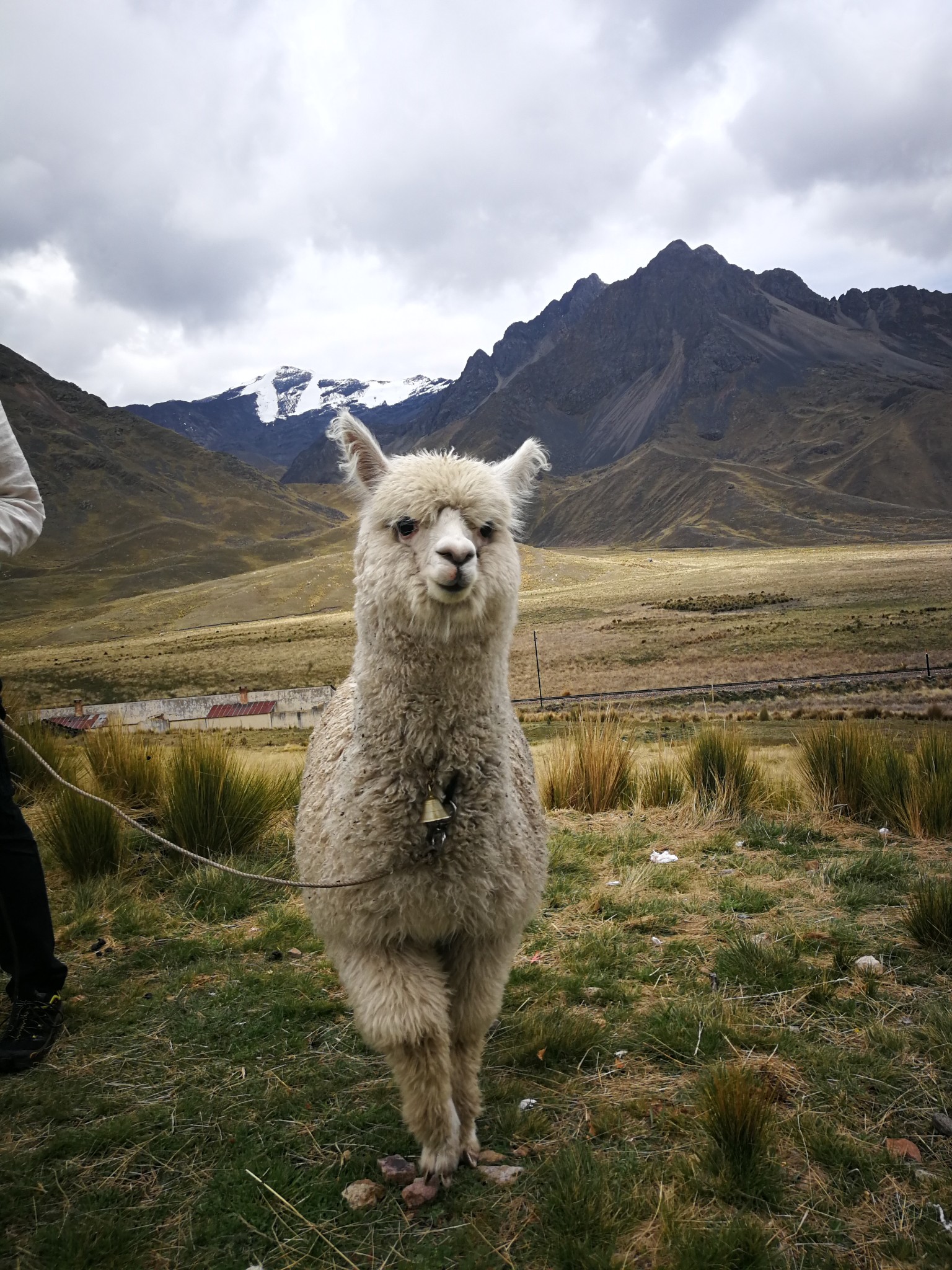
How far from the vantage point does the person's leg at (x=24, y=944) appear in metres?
3.18

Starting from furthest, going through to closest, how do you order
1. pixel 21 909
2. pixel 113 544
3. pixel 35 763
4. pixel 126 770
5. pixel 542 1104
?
pixel 113 544 < pixel 35 763 < pixel 126 770 < pixel 21 909 < pixel 542 1104

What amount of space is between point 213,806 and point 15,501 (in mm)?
3368

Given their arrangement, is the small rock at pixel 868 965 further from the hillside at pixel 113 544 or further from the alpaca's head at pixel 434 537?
the hillside at pixel 113 544

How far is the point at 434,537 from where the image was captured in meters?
2.54

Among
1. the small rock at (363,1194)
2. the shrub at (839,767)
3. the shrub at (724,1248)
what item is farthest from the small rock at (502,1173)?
the shrub at (839,767)

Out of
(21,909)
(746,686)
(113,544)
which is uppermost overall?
(113,544)

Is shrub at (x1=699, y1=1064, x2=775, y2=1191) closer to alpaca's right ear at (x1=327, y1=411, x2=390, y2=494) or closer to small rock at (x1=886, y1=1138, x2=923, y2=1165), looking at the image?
small rock at (x1=886, y1=1138, x2=923, y2=1165)

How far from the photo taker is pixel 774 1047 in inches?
121

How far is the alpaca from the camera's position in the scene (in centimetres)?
253

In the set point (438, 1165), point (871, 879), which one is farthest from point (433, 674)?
point (871, 879)

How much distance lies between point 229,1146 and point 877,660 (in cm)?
1928

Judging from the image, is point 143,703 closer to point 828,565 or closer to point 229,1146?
point 229,1146

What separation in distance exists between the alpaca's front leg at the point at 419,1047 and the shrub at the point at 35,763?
547cm

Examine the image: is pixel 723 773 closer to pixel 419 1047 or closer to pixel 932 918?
pixel 932 918
